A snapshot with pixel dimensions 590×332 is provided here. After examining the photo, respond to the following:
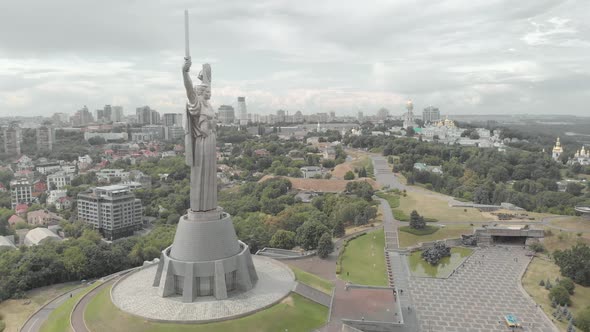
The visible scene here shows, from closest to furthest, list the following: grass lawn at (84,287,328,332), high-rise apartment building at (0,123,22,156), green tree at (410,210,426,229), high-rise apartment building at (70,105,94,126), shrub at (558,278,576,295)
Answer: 1. grass lawn at (84,287,328,332)
2. shrub at (558,278,576,295)
3. green tree at (410,210,426,229)
4. high-rise apartment building at (0,123,22,156)
5. high-rise apartment building at (70,105,94,126)

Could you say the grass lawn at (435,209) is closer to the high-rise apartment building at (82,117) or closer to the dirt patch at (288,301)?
the dirt patch at (288,301)

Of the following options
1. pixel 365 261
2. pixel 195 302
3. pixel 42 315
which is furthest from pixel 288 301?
pixel 42 315

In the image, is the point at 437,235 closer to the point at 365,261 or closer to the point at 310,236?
the point at 365,261

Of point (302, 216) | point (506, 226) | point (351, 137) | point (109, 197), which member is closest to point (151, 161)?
point (109, 197)

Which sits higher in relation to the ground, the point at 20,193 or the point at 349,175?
the point at 349,175

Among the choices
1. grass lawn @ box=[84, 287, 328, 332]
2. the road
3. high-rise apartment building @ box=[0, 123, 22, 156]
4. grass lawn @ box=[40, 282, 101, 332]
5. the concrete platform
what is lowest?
the road

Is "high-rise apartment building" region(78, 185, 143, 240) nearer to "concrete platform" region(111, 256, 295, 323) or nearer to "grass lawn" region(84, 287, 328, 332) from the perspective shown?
"concrete platform" region(111, 256, 295, 323)

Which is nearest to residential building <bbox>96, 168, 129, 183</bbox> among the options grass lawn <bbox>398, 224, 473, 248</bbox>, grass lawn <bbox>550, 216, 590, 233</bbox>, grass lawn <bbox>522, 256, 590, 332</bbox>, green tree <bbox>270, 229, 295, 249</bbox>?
green tree <bbox>270, 229, 295, 249</bbox>
